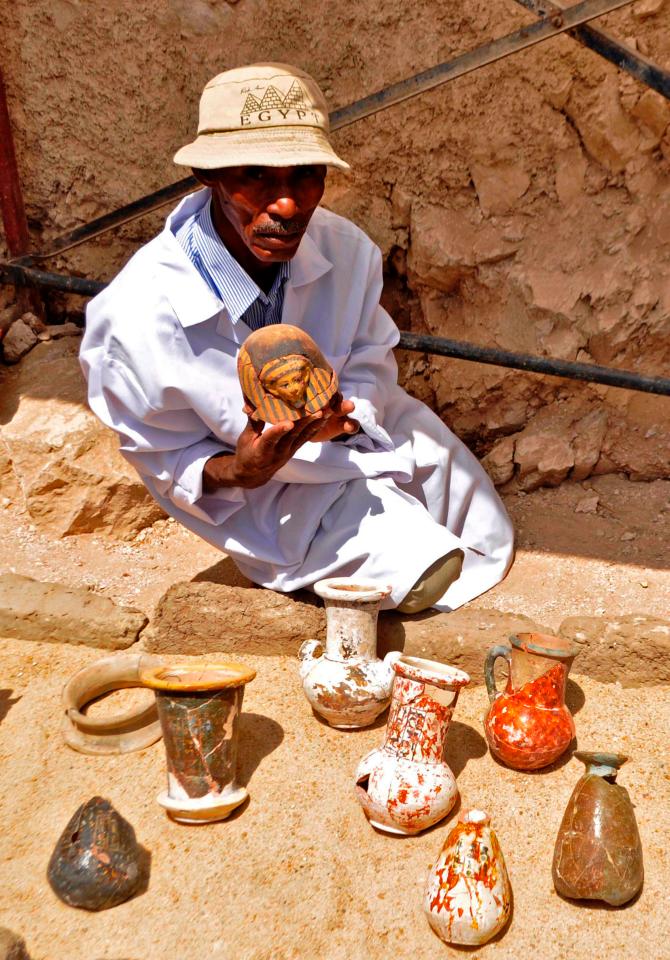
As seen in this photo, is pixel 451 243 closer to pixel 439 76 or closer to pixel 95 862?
pixel 439 76

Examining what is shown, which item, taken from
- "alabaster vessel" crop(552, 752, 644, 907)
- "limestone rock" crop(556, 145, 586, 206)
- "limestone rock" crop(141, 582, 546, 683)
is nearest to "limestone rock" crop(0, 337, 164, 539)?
"limestone rock" crop(141, 582, 546, 683)

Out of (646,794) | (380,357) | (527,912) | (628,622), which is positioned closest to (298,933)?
(527,912)

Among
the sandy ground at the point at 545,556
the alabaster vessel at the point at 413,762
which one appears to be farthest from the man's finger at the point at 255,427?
the sandy ground at the point at 545,556

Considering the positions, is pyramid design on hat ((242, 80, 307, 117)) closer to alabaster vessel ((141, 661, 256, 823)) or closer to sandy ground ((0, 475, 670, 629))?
alabaster vessel ((141, 661, 256, 823))

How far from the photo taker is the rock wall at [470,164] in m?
4.04

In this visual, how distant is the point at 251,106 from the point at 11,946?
244 centimetres

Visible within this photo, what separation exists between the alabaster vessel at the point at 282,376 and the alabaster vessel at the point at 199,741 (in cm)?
83

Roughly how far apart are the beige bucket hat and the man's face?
84mm

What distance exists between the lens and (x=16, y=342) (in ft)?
15.8

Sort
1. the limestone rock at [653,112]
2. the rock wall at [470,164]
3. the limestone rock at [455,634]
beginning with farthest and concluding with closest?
the rock wall at [470,164] < the limestone rock at [653,112] < the limestone rock at [455,634]

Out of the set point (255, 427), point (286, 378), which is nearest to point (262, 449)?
point (255, 427)

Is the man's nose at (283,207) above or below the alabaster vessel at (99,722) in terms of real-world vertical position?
above

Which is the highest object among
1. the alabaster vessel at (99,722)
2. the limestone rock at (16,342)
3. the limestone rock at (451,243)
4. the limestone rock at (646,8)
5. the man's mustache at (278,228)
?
the limestone rock at (646,8)

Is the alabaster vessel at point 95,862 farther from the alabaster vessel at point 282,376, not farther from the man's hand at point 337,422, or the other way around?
the man's hand at point 337,422
